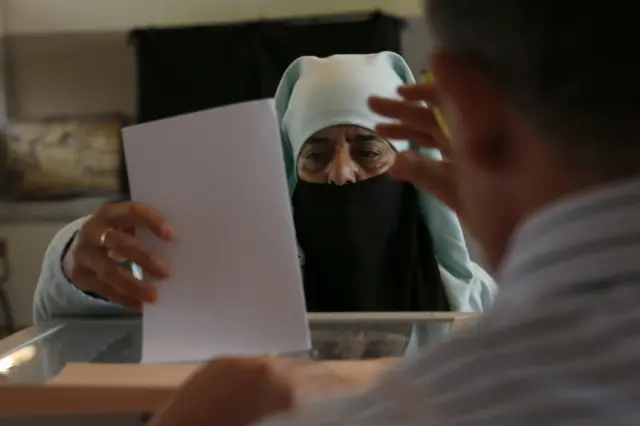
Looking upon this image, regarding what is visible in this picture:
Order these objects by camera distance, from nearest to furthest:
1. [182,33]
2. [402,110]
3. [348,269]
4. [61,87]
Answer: [402,110] < [348,269] < [182,33] < [61,87]

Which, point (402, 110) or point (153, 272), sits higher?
point (402, 110)

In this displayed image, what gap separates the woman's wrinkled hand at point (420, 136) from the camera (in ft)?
2.10

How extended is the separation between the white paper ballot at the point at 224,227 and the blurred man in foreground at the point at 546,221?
1.32 ft

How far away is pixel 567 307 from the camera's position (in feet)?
0.96

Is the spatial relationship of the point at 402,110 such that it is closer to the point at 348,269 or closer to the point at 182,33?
the point at 348,269

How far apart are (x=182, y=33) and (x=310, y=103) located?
1269mm

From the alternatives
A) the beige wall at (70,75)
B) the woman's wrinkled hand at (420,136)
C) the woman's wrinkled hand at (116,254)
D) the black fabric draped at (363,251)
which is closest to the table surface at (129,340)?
the woman's wrinkled hand at (116,254)

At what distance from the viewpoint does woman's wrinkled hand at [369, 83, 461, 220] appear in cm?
64

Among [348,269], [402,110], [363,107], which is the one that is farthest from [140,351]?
[363,107]

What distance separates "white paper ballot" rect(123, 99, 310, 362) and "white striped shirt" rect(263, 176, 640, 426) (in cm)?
43

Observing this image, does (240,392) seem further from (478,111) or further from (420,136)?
(420,136)

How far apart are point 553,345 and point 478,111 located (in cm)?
9

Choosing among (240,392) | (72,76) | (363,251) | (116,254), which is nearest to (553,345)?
(240,392)

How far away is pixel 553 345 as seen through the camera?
0.29 m
